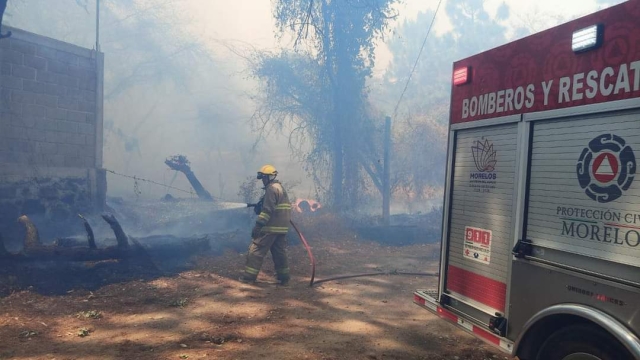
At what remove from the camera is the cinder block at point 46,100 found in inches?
417

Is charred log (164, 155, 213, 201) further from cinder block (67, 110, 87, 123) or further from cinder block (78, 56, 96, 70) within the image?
cinder block (78, 56, 96, 70)

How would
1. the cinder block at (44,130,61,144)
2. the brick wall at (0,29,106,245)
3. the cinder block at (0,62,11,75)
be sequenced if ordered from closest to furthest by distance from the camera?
1. the cinder block at (0,62,11,75)
2. the brick wall at (0,29,106,245)
3. the cinder block at (44,130,61,144)

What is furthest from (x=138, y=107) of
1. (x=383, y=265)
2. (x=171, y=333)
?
(x=171, y=333)

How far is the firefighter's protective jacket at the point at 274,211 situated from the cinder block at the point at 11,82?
21.7ft


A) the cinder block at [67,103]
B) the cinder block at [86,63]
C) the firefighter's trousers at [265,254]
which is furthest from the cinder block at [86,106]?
the firefighter's trousers at [265,254]

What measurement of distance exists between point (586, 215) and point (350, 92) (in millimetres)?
14709

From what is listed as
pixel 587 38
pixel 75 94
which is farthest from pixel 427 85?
pixel 587 38

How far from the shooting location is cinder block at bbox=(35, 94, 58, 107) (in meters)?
10.6

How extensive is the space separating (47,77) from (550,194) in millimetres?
11231

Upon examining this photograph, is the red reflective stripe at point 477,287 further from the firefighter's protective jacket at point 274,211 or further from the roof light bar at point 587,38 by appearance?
the firefighter's protective jacket at point 274,211

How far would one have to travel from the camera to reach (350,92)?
1717 cm

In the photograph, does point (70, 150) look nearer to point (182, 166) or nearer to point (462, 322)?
point (182, 166)

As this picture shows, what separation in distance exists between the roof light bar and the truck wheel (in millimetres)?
1733

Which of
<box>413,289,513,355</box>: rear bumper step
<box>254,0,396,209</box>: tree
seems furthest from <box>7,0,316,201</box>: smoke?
<box>413,289,513,355</box>: rear bumper step
